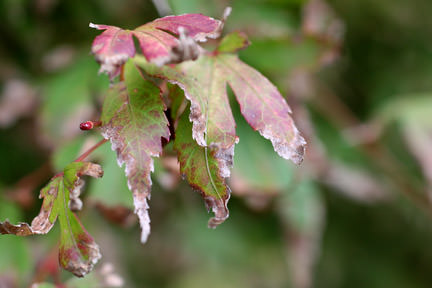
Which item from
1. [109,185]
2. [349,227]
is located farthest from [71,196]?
[349,227]

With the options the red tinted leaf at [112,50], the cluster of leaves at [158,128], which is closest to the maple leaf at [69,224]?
the cluster of leaves at [158,128]

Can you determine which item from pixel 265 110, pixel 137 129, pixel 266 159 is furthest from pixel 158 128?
pixel 266 159

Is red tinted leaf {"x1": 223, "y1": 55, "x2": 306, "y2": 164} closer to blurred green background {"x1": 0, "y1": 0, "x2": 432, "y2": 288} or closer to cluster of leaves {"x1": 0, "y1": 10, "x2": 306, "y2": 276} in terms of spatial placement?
cluster of leaves {"x1": 0, "y1": 10, "x2": 306, "y2": 276}

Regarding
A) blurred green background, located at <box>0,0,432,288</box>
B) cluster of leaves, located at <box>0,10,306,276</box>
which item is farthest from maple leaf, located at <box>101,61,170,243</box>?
blurred green background, located at <box>0,0,432,288</box>

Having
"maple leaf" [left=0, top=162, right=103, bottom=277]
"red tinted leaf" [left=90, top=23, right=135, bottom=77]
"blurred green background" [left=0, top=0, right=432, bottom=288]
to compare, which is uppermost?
"red tinted leaf" [left=90, top=23, right=135, bottom=77]

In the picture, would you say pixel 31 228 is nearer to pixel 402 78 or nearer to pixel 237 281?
pixel 237 281

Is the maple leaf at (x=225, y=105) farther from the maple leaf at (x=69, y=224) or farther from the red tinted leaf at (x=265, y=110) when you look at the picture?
the maple leaf at (x=69, y=224)

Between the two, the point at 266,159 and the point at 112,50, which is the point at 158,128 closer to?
the point at 112,50

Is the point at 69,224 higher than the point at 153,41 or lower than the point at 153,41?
lower
